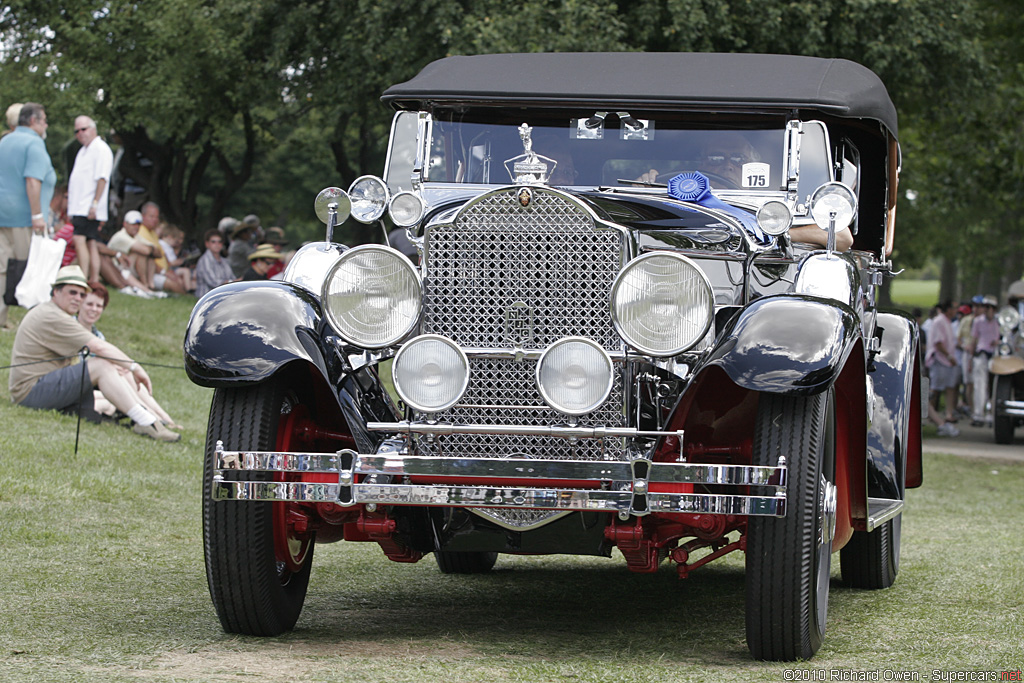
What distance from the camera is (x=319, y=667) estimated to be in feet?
12.8

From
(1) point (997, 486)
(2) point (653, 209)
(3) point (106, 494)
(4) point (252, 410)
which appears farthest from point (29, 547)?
(1) point (997, 486)

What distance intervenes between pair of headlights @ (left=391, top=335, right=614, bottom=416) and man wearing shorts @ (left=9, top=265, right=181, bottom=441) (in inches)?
207

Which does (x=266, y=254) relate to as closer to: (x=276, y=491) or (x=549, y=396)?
(x=276, y=491)

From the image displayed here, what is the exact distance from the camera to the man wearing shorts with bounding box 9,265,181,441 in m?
8.85

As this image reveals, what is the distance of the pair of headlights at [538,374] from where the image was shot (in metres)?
4.05

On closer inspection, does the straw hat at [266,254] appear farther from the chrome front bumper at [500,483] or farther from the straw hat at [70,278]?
the chrome front bumper at [500,483]

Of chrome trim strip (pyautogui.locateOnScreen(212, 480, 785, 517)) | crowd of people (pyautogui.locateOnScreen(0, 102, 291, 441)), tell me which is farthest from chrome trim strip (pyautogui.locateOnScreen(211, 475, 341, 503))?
crowd of people (pyautogui.locateOnScreen(0, 102, 291, 441))

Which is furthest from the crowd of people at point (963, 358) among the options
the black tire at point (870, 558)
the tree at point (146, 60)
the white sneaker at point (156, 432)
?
the black tire at point (870, 558)

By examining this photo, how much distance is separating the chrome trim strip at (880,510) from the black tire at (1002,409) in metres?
10.5

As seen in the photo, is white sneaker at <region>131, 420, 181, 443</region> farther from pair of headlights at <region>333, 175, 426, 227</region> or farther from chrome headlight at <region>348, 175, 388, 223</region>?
chrome headlight at <region>348, 175, 388, 223</region>

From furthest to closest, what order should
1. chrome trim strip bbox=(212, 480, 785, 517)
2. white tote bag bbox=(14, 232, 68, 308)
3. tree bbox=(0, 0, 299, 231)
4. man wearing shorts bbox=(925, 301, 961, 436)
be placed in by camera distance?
tree bbox=(0, 0, 299, 231) < man wearing shorts bbox=(925, 301, 961, 436) < white tote bag bbox=(14, 232, 68, 308) < chrome trim strip bbox=(212, 480, 785, 517)

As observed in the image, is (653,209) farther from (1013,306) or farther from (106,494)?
(1013,306)

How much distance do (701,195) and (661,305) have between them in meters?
1.13

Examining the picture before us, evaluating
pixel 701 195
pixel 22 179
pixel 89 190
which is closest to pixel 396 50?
pixel 89 190
